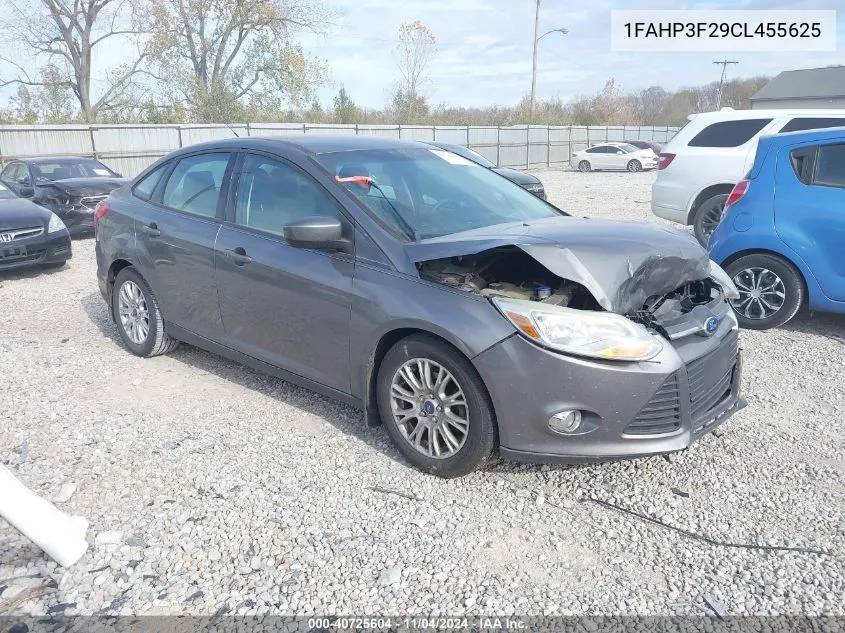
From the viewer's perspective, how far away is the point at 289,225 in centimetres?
345

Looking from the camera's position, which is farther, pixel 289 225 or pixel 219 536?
pixel 289 225

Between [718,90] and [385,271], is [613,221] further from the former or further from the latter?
[718,90]

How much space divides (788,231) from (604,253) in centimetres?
319

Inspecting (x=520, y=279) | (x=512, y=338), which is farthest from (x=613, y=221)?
(x=512, y=338)

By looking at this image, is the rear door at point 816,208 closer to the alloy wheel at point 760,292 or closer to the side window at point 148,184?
the alloy wheel at point 760,292

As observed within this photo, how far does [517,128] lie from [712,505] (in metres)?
30.4

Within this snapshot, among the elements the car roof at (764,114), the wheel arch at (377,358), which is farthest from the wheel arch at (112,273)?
the car roof at (764,114)

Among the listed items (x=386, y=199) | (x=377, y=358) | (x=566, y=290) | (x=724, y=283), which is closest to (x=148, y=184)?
(x=386, y=199)

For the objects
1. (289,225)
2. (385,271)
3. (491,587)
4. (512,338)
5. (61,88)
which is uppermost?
(61,88)

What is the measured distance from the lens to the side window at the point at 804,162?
18.0 ft

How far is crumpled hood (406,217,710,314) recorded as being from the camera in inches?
119

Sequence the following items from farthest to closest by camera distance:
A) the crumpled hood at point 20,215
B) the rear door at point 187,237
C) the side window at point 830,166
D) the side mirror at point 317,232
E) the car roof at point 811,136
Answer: the crumpled hood at point 20,215 < the car roof at point 811,136 < the side window at point 830,166 < the rear door at point 187,237 < the side mirror at point 317,232

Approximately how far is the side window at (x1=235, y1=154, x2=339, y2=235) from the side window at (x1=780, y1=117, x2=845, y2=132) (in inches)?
293

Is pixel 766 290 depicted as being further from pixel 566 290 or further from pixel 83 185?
pixel 83 185
